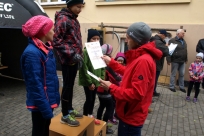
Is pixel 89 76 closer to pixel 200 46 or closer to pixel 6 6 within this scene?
pixel 6 6

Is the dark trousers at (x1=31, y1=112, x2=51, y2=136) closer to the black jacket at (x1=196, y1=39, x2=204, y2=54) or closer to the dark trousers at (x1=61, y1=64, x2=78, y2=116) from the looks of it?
the dark trousers at (x1=61, y1=64, x2=78, y2=116)

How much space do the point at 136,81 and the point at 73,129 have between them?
4.07ft

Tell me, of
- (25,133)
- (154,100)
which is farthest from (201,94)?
(25,133)

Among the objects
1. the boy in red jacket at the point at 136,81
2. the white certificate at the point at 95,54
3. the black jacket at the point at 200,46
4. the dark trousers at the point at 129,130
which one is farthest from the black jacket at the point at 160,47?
the dark trousers at the point at 129,130

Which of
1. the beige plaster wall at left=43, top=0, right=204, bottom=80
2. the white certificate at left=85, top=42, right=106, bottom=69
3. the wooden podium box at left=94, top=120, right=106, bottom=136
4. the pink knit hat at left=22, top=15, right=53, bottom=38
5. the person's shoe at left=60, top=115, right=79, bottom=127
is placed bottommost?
the wooden podium box at left=94, top=120, right=106, bottom=136

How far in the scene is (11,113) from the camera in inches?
167

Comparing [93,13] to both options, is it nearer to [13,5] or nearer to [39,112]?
[13,5]

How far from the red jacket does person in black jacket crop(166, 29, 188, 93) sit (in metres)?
4.75

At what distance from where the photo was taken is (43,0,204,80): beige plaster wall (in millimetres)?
6562

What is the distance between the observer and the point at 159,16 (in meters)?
7.01

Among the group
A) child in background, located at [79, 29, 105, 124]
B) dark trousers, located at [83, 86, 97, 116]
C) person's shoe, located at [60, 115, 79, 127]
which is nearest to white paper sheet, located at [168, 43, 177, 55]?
child in background, located at [79, 29, 105, 124]

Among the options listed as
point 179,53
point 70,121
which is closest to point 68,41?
point 70,121

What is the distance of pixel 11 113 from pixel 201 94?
19.2 feet

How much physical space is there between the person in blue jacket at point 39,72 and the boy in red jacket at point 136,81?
0.63 m
